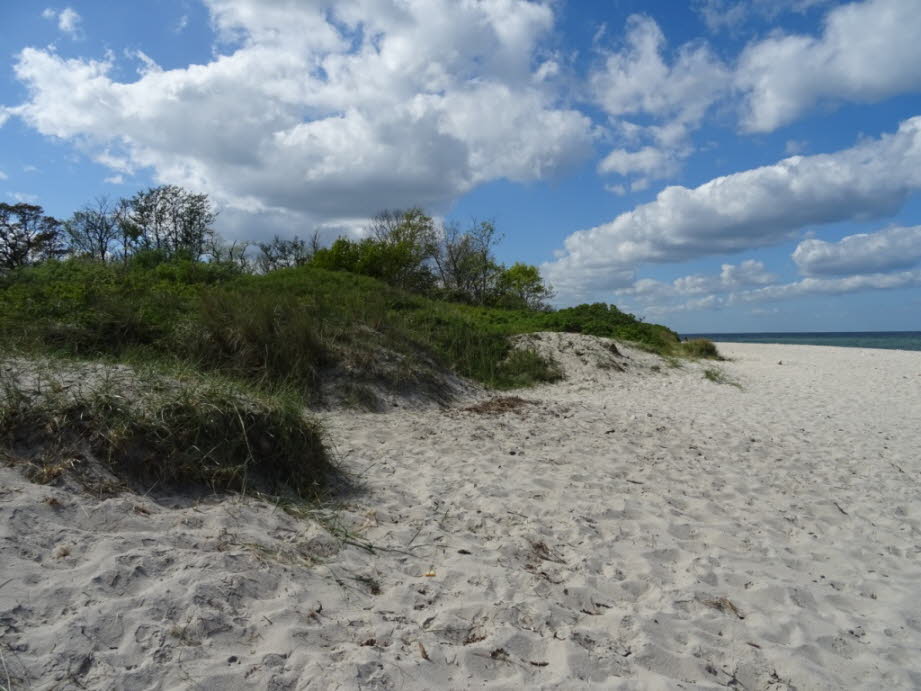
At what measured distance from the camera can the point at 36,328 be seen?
792cm

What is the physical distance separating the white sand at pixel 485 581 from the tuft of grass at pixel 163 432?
1.10ft

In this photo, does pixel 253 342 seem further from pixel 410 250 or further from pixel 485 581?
pixel 410 250

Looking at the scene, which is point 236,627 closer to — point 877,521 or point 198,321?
point 877,521

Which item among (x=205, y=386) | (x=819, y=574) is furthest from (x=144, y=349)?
(x=819, y=574)

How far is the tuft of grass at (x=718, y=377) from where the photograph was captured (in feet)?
44.5

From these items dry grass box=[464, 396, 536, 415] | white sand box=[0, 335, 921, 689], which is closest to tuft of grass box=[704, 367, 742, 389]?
Answer: dry grass box=[464, 396, 536, 415]

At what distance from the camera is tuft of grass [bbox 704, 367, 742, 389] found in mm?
13559

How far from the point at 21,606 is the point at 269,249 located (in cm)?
3761

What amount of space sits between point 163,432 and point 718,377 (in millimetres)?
13233

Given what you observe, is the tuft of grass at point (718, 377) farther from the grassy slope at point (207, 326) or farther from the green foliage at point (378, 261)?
the green foliage at point (378, 261)

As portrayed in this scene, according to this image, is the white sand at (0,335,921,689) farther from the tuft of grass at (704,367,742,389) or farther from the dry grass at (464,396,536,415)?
the tuft of grass at (704,367,742,389)

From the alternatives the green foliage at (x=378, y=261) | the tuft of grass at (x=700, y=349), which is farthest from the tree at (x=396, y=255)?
the tuft of grass at (x=700, y=349)

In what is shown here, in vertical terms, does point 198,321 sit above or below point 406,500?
above

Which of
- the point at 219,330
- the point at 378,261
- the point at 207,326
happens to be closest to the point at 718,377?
the point at 219,330
